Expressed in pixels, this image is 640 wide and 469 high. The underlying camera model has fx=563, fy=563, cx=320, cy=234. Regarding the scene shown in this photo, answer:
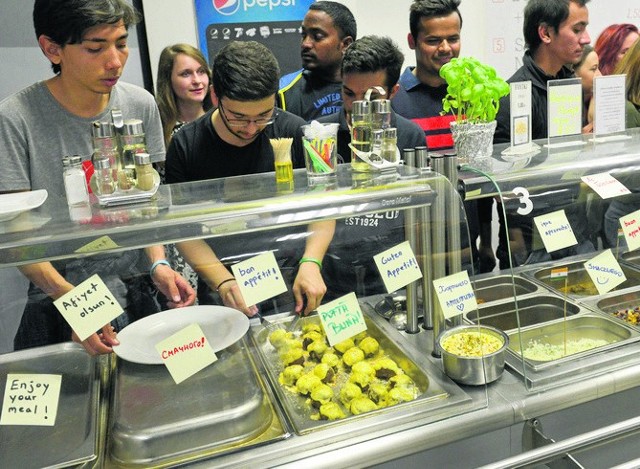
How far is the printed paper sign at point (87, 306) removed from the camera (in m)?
1.18

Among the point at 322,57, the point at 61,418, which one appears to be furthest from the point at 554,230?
the point at 322,57

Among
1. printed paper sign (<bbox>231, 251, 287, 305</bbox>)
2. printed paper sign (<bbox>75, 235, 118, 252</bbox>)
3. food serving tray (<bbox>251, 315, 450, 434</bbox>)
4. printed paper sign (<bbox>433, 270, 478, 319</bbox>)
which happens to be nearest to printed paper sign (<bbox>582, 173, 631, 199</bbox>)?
printed paper sign (<bbox>433, 270, 478, 319</bbox>)

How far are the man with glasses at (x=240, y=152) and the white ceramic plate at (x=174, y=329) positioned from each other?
0.12ft

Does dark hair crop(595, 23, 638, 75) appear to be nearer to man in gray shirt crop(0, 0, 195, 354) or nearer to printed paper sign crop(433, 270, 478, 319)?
printed paper sign crop(433, 270, 478, 319)

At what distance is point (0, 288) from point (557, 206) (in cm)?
145

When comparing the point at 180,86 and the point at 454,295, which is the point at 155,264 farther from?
the point at 180,86

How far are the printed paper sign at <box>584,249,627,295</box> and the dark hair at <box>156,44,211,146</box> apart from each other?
231 cm

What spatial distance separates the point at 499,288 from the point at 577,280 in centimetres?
24

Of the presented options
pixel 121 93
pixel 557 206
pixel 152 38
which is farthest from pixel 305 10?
pixel 557 206

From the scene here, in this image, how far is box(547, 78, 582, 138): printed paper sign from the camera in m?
1.76

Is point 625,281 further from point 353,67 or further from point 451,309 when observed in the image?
point 353,67

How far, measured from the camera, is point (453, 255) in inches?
58.0

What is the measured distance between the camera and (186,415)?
1.21 meters

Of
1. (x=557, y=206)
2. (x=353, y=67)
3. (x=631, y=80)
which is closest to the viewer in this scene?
(x=557, y=206)
